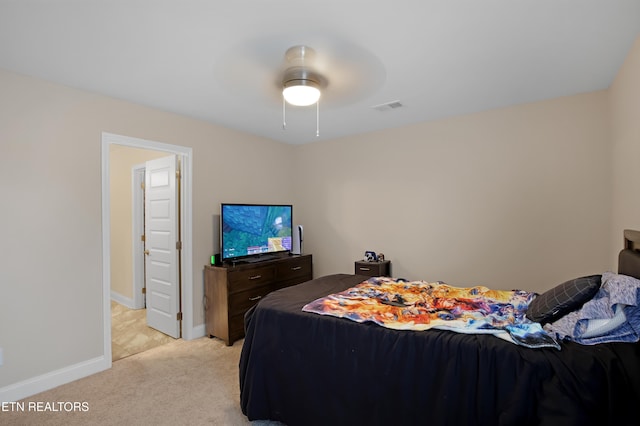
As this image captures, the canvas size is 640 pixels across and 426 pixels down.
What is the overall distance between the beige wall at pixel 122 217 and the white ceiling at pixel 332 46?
7.47 feet

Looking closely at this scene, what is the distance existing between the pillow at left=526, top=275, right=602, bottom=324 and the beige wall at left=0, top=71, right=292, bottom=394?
11.3ft

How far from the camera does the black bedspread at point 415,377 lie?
4.34 ft

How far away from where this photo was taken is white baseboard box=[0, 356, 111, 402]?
2.36 metres

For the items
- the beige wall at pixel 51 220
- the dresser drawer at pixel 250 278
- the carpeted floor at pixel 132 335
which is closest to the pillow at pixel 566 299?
the dresser drawer at pixel 250 278

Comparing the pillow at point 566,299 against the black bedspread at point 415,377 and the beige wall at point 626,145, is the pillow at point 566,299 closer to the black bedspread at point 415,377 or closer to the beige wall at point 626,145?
the black bedspread at point 415,377

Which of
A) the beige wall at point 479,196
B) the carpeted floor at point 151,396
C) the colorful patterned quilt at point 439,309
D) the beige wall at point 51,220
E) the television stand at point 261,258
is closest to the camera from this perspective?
the colorful patterned quilt at point 439,309

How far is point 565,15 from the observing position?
1.79m

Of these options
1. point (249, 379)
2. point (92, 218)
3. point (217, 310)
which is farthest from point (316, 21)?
point (217, 310)

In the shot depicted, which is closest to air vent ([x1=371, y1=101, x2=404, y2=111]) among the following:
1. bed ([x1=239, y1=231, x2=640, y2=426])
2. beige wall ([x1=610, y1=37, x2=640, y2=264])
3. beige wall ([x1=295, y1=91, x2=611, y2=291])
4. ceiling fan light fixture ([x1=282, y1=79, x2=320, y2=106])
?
beige wall ([x1=295, y1=91, x2=611, y2=291])

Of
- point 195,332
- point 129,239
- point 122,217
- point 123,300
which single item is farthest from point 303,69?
point 123,300

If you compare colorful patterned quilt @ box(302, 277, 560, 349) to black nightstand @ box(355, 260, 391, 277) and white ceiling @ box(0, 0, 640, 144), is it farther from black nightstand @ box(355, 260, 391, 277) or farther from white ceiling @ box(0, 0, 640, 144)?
white ceiling @ box(0, 0, 640, 144)

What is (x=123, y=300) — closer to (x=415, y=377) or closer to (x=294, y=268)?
(x=294, y=268)

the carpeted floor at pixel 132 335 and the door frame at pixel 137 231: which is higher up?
the door frame at pixel 137 231

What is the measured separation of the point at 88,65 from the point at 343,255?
352 cm
